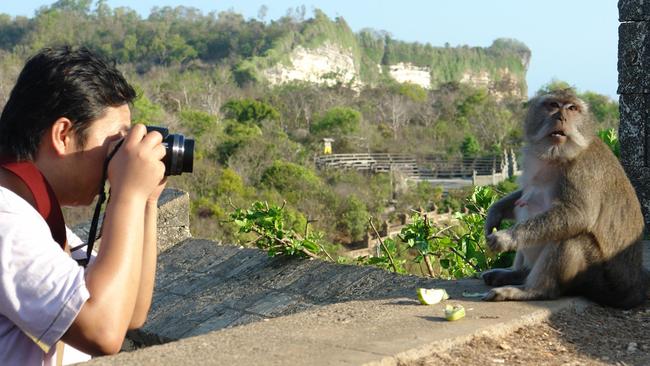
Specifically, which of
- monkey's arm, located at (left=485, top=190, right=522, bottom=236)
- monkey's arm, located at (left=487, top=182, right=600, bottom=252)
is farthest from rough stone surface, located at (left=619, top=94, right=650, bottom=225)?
monkey's arm, located at (left=487, top=182, right=600, bottom=252)

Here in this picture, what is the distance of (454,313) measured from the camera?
139 inches

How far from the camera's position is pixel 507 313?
3758mm

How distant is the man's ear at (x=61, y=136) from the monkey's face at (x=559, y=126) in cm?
286

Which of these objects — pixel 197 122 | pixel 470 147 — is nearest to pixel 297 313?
pixel 197 122

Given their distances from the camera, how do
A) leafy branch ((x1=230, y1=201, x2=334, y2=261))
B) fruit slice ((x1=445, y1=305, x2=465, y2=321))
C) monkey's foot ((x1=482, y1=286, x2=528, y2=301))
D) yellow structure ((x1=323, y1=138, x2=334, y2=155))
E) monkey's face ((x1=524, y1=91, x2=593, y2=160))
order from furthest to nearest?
yellow structure ((x1=323, y1=138, x2=334, y2=155)) → leafy branch ((x1=230, y1=201, x2=334, y2=261)) → monkey's face ((x1=524, y1=91, x2=593, y2=160)) → monkey's foot ((x1=482, y1=286, x2=528, y2=301)) → fruit slice ((x1=445, y1=305, x2=465, y2=321))

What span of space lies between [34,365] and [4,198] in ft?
1.46

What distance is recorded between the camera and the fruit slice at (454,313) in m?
3.52

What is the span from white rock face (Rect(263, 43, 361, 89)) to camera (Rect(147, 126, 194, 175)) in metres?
113

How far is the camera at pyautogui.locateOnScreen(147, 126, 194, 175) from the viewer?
2.42 meters

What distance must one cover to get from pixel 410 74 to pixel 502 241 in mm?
142848

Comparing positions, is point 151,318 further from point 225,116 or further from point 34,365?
point 225,116

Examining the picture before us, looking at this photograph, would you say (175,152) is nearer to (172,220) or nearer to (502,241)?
(502,241)

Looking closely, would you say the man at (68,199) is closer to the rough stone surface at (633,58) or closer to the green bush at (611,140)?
the rough stone surface at (633,58)

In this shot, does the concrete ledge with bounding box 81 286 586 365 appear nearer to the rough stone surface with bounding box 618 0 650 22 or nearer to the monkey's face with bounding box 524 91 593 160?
the monkey's face with bounding box 524 91 593 160
